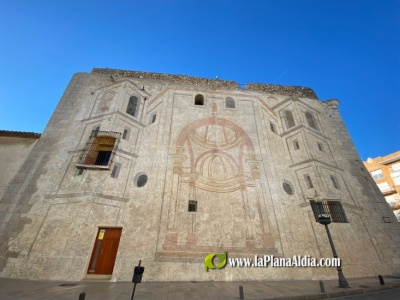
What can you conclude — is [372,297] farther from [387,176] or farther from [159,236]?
[387,176]

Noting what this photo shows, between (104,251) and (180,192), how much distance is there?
3.85 metres

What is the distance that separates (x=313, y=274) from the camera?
780cm

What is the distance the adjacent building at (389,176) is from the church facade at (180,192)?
1301cm

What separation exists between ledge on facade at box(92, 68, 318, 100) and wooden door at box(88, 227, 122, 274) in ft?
36.5

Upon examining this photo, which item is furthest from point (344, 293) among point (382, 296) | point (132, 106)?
point (132, 106)

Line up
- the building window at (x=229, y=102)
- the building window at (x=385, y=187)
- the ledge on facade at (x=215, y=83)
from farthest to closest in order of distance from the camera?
the building window at (x=385, y=187)
the ledge on facade at (x=215, y=83)
the building window at (x=229, y=102)

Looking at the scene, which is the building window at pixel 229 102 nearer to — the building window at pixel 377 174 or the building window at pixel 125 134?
the building window at pixel 125 134

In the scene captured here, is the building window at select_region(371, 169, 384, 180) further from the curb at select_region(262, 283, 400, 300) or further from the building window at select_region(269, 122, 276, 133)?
the curb at select_region(262, 283, 400, 300)

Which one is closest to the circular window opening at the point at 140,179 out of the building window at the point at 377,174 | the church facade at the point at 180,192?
the church facade at the point at 180,192

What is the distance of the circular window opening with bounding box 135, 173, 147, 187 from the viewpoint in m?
9.19

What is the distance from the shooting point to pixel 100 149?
10.0 meters

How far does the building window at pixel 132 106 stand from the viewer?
11.6 meters

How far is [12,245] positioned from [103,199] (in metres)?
3.38

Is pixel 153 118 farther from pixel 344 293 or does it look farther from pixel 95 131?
pixel 344 293
